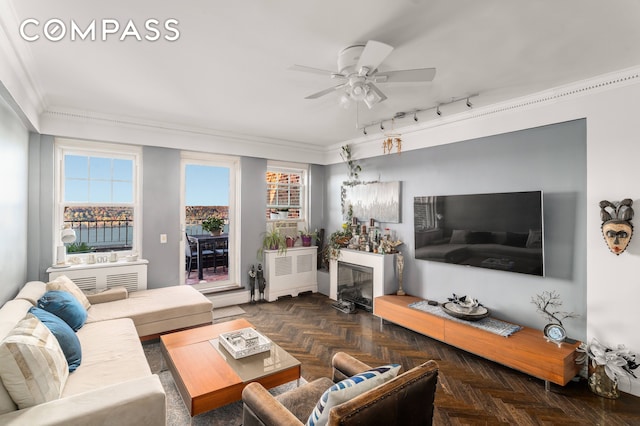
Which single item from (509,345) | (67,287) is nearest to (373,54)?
(509,345)

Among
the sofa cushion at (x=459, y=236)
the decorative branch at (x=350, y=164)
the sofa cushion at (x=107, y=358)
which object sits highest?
the decorative branch at (x=350, y=164)

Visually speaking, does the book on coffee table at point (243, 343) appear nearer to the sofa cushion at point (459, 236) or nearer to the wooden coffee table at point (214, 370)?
the wooden coffee table at point (214, 370)

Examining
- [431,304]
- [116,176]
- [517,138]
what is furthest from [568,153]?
[116,176]

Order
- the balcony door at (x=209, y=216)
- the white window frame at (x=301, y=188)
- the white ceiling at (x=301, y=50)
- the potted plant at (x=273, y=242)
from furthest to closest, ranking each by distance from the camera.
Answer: the white window frame at (x=301, y=188)
the potted plant at (x=273, y=242)
the balcony door at (x=209, y=216)
the white ceiling at (x=301, y=50)

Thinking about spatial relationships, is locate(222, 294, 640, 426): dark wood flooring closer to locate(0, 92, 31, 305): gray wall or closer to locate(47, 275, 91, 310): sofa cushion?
locate(47, 275, 91, 310): sofa cushion

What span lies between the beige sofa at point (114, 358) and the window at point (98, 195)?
2.88 feet

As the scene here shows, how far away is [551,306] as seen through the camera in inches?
118

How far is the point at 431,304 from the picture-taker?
3803 millimetres

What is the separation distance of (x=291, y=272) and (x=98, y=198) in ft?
9.94

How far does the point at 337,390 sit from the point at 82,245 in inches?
162

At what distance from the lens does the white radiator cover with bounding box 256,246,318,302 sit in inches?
203

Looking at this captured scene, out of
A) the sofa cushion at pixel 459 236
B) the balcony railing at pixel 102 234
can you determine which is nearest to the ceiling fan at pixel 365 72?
the sofa cushion at pixel 459 236

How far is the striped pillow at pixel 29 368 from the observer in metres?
1.50

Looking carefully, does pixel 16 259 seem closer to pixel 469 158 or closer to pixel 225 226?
pixel 225 226
